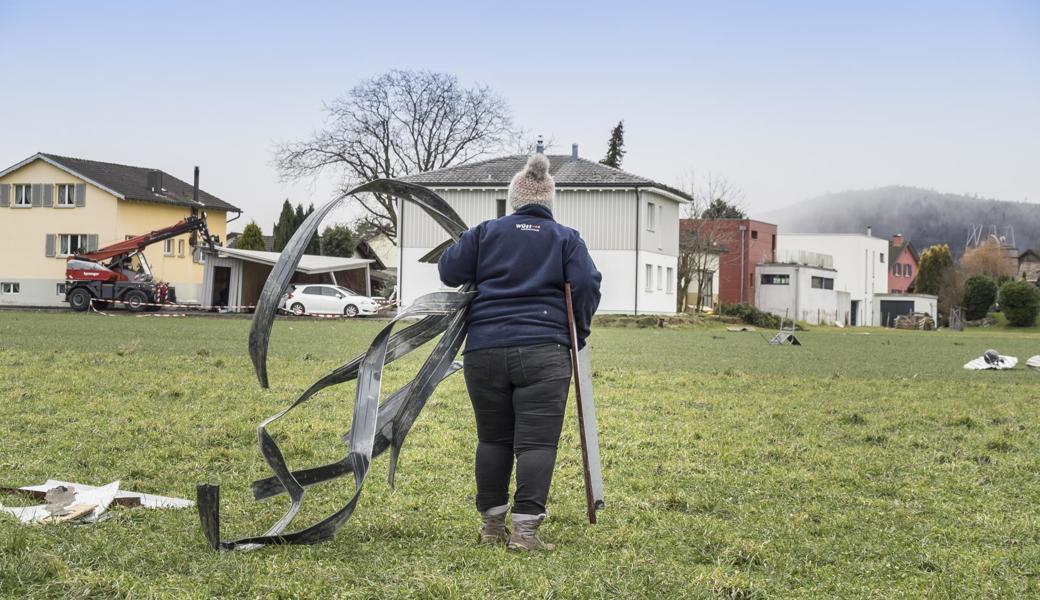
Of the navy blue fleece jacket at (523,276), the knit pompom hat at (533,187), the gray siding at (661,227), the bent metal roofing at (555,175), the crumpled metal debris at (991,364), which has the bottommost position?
the crumpled metal debris at (991,364)

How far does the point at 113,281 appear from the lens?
47.7m

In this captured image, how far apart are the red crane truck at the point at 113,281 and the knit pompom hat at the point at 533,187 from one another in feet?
143

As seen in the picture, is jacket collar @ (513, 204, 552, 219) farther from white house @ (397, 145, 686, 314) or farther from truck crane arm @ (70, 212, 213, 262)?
white house @ (397, 145, 686, 314)

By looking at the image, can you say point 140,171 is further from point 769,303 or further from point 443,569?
point 443,569

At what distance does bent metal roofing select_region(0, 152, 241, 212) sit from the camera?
198 ft

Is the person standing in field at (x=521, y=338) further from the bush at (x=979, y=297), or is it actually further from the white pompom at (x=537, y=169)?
the bush at (x=979, y=297)

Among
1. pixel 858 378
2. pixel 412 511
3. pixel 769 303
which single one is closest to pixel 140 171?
pixel 769 303

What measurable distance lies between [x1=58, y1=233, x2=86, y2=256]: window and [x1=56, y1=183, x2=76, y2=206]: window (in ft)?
5.68

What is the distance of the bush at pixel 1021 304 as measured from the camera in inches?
2776

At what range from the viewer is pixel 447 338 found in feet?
19.3

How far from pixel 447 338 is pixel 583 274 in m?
0.80

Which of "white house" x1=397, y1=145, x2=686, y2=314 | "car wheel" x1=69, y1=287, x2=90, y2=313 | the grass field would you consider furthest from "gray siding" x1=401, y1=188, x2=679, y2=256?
the grass field

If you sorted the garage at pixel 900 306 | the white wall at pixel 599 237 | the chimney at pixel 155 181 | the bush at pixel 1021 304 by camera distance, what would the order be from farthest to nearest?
the garage at pixel 900 306, the bush at pixel 1021 304, the chimney at pixel 155 181, the white wall at pixel 599 237

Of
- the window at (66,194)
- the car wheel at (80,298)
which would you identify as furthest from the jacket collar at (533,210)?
the window at (66,194)
